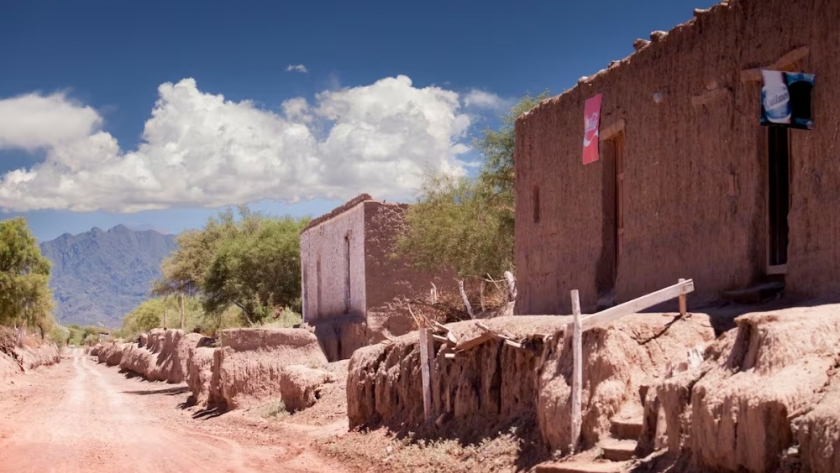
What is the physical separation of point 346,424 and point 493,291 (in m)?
8.29

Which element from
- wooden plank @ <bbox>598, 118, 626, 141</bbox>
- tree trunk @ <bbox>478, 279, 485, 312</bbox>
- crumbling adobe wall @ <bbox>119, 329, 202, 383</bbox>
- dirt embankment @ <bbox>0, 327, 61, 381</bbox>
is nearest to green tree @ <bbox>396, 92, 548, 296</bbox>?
tree trunk @ <bbox>478, 279, 485, 312</bbox>

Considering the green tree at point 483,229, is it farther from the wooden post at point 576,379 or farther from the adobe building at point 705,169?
the wooden post at point 576,379

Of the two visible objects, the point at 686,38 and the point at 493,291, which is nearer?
the point at 686,38

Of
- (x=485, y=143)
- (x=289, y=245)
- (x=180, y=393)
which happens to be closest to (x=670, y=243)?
(x=485, y=143)

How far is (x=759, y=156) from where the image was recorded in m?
11.4

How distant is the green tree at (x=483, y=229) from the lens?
24.5 meters

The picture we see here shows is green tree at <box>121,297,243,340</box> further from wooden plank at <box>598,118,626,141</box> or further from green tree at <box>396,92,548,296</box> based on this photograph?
wooden plank at <box>598,118,626,141</box>

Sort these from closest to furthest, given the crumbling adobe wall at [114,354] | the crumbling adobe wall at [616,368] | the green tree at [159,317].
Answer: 1. the crumbling adobe wall at [616,368]
2. the crumbling adobe wall at [114,354]
3. the green tree at [159,317]

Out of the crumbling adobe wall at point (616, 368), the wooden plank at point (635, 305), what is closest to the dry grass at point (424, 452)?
the crumbling adobe wall at point (616, 368)

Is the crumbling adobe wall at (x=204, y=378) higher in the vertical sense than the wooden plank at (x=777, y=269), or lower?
lower

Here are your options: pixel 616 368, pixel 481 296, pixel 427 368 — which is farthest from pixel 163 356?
pixel 616 368

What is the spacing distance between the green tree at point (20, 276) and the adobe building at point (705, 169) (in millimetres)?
38689

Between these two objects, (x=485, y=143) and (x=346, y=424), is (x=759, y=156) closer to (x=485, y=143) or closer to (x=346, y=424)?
(x=346, y=424)

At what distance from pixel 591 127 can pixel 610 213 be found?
1335 mm
